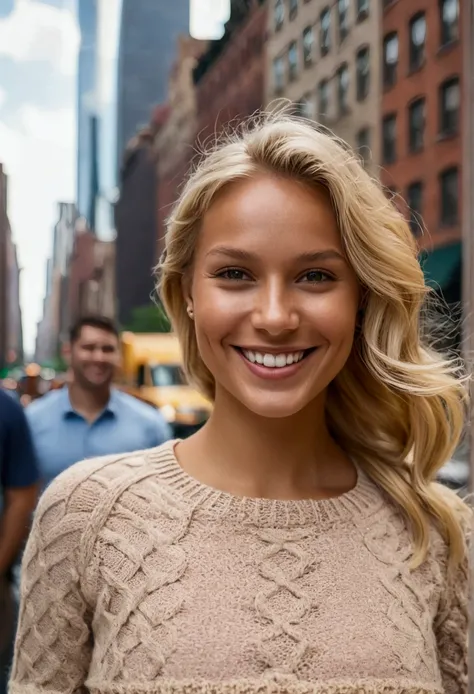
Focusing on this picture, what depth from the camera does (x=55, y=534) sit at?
128cm

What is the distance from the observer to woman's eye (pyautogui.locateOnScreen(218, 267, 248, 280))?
1.23 metres

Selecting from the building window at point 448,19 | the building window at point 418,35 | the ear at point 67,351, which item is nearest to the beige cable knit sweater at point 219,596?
the ear at point 67,351

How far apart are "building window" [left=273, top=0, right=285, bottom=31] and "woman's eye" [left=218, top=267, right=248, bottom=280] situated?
299cm

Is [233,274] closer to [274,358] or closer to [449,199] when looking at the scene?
[274,358]

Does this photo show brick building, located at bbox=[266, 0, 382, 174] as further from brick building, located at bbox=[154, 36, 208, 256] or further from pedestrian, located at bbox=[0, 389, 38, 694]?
pedestrian, located at bbox=[0, 389, 38, 694]

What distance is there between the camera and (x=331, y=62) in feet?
13.3

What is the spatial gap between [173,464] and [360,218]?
0.50 m

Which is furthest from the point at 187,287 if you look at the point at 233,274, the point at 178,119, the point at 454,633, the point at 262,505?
the point at 178,119

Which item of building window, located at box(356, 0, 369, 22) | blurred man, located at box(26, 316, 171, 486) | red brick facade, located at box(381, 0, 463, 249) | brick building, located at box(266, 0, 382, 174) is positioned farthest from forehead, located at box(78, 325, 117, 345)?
building window, located at box(356, 0, 369, 22)

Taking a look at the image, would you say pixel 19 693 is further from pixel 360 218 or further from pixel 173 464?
pixel 360 218

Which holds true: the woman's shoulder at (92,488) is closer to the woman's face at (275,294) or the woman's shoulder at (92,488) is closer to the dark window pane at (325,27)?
the woman's face at (275,294)

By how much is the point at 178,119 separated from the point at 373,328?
15.5 ft

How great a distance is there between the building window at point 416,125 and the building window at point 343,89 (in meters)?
0.35

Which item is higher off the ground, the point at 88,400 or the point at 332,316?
the point at 332,316
